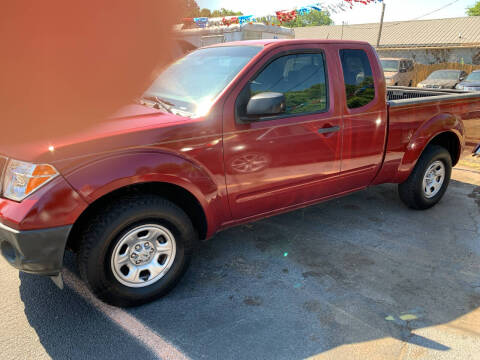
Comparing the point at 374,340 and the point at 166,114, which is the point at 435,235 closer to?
the point at 374,340

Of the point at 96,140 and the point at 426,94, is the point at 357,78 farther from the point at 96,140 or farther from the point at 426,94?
the point at 96,140

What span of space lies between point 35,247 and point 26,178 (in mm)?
409

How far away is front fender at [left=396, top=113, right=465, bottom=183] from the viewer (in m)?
4.02

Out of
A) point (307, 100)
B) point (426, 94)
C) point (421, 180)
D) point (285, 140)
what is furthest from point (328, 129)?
point (426, 94)

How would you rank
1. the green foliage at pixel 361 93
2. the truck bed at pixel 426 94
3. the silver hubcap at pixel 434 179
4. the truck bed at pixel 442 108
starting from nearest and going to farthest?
1. the green foliage at pixel 361 93
2. the truck bed at pixel 442 108
3. the truck bed at pixel 426 94
4. the silver hubcap at pixel 434 179

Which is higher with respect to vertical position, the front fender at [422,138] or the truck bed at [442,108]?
the truck bed at [442,108]

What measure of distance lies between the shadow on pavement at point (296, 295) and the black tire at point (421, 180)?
331 mm

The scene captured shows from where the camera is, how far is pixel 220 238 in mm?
3793

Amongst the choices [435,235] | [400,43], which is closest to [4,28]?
[435,235]

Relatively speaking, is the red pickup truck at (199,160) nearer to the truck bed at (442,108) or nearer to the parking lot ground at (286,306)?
the truck bed at (442,108)

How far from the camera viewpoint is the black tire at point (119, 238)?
2416 millimetres

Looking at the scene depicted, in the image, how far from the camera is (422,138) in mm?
4047

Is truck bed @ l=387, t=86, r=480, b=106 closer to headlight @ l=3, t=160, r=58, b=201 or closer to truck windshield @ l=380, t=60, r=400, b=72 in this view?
→ headlight @ l=3, t=160, r=58, b=201

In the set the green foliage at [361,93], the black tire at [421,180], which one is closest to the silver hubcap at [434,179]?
the black tire at [421,180]
